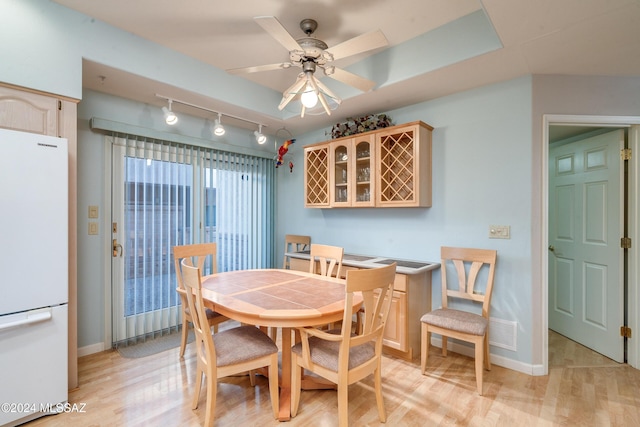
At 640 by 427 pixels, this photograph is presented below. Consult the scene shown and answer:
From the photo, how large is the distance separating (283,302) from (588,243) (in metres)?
3.03

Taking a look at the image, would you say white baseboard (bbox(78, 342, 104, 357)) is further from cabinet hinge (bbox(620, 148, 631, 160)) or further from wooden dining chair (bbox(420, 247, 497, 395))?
cabinet hinge (bbox(620, 148, 631, 160))

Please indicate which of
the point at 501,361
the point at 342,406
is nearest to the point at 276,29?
the point at 342,406

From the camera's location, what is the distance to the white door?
104 inches

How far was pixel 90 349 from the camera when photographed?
106 inches

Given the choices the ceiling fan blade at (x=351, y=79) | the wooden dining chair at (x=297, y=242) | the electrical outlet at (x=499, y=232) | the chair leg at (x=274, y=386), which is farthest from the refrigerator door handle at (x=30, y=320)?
the electrical outlet at (x=499, y=232)

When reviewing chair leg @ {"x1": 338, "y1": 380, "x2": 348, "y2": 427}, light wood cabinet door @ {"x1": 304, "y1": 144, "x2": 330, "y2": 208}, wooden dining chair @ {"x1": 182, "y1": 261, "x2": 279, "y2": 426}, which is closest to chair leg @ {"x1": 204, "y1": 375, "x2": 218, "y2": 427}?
wooden dining chair @ {"x1": 182, "y1": 261, "x2": 279, "y2": 426}

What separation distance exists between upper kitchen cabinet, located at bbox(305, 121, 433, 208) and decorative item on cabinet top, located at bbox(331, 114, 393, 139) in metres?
0.13

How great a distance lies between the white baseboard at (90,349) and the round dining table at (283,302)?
1253mm

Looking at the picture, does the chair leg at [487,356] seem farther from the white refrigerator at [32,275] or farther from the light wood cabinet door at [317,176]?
the white refrigerator at [32,275]

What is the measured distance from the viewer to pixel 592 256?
285 cm

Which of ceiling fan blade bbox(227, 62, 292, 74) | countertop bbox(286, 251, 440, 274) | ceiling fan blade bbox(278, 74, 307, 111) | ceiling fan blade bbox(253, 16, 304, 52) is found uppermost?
ceiling fan blade bbox(253, 16, 304, 52)

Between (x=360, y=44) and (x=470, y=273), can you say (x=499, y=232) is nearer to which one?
(x=470, y=273)

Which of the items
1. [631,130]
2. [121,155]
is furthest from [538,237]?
[121,155]

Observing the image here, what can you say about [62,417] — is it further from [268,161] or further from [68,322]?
[268,161]
